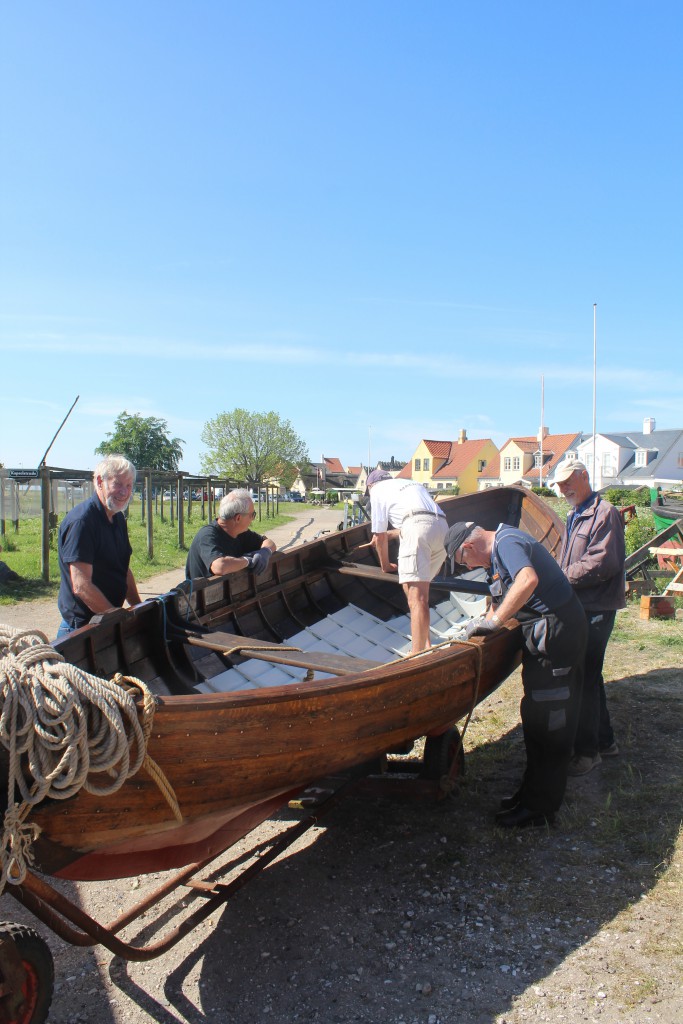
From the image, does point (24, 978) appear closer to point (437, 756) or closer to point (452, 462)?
point (437, 756)

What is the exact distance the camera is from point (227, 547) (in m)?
5.13

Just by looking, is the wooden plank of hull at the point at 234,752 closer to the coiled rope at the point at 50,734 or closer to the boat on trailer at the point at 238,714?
the boat on trailer at the point at 238,714

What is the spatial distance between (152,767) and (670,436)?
62301mm

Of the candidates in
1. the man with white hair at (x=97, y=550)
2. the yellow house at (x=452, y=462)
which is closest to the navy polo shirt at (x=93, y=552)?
the man with white hair at (x=97, y=550)

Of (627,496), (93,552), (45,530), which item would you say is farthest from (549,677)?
(627,496)

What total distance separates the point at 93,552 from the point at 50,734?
6.21ft

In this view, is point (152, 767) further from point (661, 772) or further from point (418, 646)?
point (661, 772)

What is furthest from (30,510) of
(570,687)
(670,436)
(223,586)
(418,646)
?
(670,436)

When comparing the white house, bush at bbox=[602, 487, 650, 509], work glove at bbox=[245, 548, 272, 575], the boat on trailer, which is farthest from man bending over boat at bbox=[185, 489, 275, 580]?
the white house

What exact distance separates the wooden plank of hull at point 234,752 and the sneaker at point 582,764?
1.75 metres

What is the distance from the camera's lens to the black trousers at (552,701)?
12.7 feet

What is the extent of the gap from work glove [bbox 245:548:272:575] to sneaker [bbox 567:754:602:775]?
244 cm

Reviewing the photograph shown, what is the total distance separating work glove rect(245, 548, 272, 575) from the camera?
5168 mm

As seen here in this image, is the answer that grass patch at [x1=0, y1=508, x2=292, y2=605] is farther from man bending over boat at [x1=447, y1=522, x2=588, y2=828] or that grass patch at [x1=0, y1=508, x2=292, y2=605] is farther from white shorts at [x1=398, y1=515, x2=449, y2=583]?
man bending over boat at [x1=447, y1=522, x2=588, y2=828]
